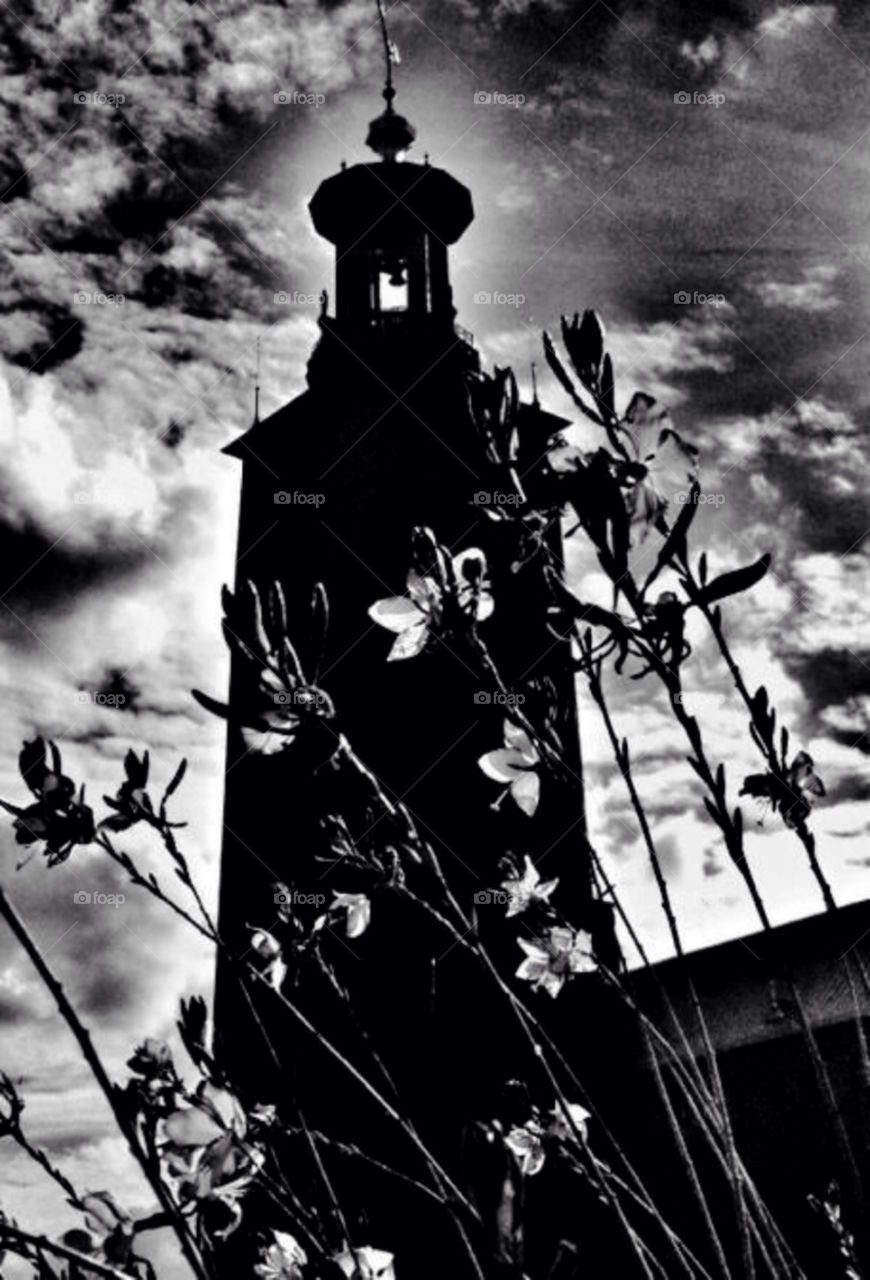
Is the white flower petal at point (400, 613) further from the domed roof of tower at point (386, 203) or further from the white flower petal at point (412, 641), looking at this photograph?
the domed roof of tower at point (386, 203)

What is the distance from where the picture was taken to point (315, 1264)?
0.87m

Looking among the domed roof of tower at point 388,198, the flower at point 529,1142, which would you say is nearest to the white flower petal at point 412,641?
the flower at point 529,1142

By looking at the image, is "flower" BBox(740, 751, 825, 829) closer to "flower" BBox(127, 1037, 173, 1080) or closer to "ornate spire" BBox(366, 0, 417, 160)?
"flower" BBox(127, 1037, 173, 1080)

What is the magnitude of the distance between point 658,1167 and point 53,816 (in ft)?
13.6

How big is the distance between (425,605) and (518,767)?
171 mm

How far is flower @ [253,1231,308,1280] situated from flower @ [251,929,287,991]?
26 centimetres

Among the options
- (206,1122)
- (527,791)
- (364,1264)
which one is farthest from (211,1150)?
(527,791)

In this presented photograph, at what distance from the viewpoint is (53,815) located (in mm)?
938

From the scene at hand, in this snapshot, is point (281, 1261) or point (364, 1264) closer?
point (364, 1264)

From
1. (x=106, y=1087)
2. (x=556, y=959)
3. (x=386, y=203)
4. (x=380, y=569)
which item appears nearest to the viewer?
(x=106, y=1087)

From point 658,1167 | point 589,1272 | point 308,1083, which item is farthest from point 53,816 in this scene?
point 308,1083

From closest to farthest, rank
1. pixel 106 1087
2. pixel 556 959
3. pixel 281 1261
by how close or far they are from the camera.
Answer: pixel 106 1087 → pixel 281 1261 → pixel 556 959

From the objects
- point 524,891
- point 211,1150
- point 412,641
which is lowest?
point 211,1150

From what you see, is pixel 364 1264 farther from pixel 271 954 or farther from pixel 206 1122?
pixel 271 954
